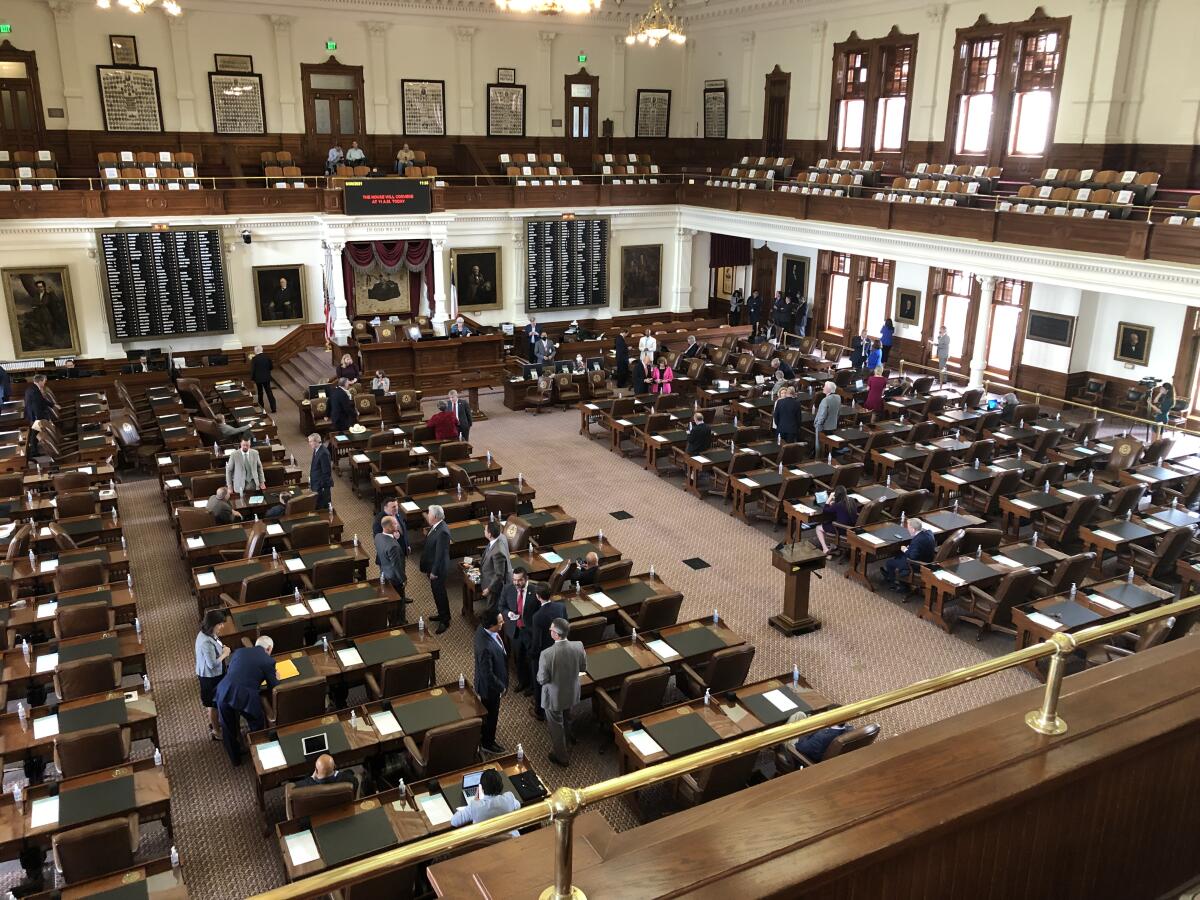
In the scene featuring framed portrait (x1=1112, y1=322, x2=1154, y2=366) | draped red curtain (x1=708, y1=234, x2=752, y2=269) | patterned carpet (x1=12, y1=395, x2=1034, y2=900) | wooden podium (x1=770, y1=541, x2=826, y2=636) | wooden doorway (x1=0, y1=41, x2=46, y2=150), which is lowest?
patterned carpet (x1=12, y1=395, x2=1034, y2=900)

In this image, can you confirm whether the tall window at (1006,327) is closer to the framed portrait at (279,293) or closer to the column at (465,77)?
the column at (465,77)

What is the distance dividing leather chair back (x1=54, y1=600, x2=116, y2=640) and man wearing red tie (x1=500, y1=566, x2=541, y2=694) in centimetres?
365

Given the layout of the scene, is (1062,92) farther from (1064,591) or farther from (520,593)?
(520,593)

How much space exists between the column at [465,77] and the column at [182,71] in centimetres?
686

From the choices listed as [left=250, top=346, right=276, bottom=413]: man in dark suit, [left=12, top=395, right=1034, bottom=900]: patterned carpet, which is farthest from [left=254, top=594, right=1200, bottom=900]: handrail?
[left=250, top=346, right=276, bottom=413]: man in dark suit

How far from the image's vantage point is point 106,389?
62.7 feet

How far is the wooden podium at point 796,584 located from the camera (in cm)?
978

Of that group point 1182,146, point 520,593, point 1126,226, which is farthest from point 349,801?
point 1182,146

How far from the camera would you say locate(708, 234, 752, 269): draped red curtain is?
27438 mm

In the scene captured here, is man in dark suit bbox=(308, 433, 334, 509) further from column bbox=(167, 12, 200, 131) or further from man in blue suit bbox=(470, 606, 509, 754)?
column bbox=(167, 12, 200, 131)

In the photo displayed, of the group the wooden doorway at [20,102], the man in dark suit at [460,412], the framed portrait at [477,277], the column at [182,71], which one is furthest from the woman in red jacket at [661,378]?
the wooden doorway at [20,102]

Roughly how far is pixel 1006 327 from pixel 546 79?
1454 cm

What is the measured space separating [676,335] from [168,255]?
471 inches

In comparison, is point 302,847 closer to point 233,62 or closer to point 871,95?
point 233,62
